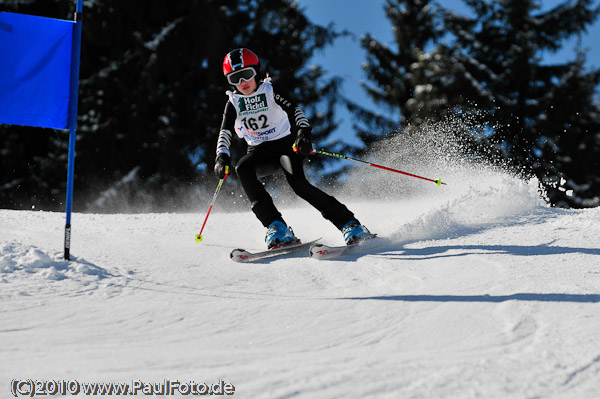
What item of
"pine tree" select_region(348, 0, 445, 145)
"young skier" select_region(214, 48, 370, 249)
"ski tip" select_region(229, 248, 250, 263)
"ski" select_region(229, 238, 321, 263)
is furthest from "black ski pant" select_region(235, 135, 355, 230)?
"pine tree" select_region(348, 0, 445, 145)

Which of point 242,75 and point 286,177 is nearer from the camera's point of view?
point 242,75

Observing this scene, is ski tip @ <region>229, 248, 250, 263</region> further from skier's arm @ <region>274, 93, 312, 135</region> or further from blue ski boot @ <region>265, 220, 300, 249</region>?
skier's arm @ <region>274, 93, 312, 135</region>

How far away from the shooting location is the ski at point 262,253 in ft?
13.4

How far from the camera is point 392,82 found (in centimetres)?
1916

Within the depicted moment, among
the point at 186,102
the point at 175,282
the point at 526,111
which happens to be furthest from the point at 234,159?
the point at 175,282

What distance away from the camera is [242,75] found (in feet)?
14.7

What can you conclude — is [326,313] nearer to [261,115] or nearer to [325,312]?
[325,312]

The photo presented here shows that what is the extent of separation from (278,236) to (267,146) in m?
0.79

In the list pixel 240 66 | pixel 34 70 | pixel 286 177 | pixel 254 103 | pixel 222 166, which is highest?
pixel 240 66

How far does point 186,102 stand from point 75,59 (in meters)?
12.2

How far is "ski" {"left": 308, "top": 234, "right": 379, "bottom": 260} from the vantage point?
404 cm

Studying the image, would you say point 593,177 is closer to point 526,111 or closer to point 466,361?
point 526,111

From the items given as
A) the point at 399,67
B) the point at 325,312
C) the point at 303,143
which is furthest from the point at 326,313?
the point at 399,67

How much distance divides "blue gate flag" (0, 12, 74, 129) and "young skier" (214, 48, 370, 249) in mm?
1209
